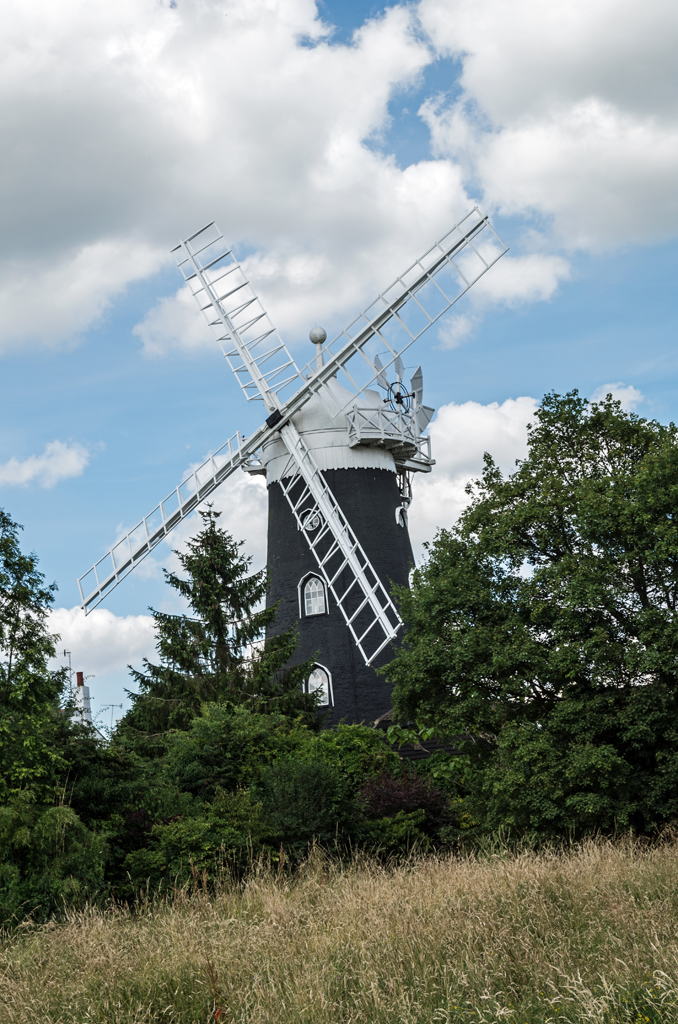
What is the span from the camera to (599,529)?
16797 mm

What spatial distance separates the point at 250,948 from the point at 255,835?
9.04 meters

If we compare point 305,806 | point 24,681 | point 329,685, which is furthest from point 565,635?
point 329,685

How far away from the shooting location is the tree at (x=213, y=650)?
1019 inches

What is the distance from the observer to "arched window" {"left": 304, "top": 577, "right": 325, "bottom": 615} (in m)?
29.5

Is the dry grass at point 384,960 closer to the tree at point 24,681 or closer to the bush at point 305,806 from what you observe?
the tree at point 24,681

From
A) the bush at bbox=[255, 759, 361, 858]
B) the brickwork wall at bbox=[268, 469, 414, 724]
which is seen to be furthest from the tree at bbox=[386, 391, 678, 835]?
the brickwork wall at bbox=[268, 469, 414, 724]

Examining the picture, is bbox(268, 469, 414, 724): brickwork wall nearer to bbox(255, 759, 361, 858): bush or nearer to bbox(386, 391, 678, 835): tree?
bbox(386, 391, 678, 835): tree

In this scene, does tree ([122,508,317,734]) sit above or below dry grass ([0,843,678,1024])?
above

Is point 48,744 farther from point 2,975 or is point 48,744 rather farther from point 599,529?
point 599,529

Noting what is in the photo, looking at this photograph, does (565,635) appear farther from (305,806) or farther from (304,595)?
(304,595)

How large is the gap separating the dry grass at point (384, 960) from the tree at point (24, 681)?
4284mm

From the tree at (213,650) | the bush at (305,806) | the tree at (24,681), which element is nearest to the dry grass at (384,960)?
the tree at (24,681)

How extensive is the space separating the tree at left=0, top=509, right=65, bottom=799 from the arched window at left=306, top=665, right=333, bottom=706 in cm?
1440

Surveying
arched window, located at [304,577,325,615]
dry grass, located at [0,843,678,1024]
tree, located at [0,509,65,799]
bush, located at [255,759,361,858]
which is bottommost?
dry grass, located at [0,843,678,1024]
